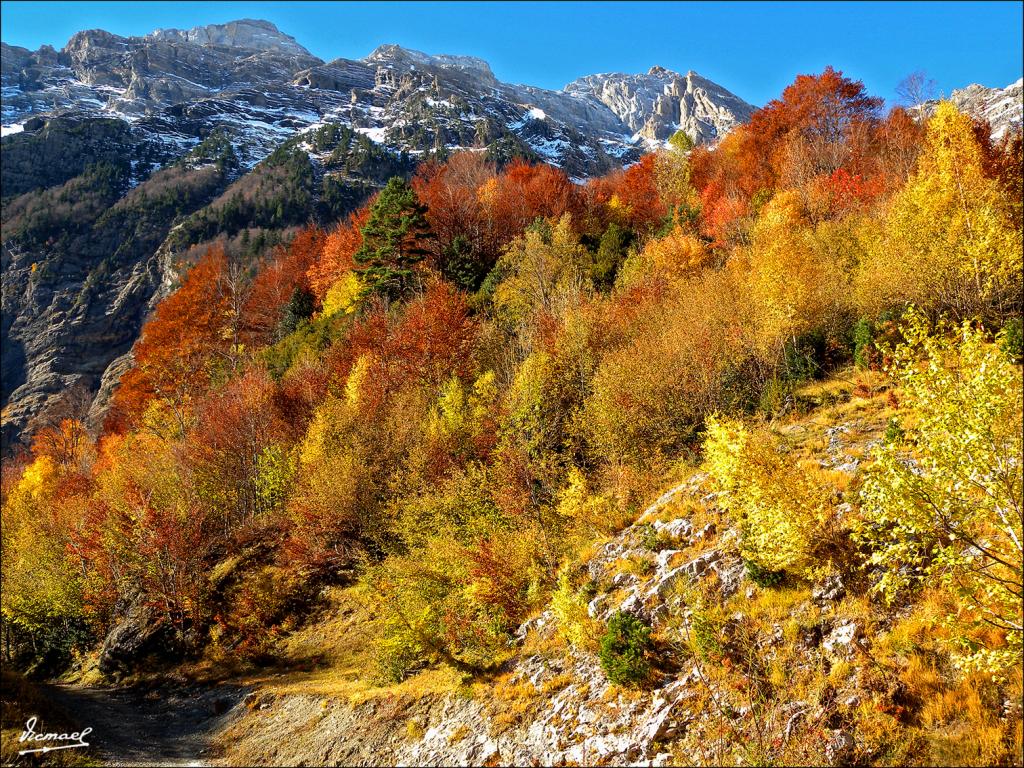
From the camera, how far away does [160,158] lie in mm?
111562

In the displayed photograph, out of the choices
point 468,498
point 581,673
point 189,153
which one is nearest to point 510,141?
point 189,153

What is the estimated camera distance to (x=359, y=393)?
1203 inches

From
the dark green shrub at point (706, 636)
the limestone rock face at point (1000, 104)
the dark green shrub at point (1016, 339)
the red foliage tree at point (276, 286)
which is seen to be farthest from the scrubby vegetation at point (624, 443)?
the limestone rock face at point (1000, 104)

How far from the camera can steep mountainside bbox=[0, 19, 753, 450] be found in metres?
78.1

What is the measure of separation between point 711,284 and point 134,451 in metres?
43.0

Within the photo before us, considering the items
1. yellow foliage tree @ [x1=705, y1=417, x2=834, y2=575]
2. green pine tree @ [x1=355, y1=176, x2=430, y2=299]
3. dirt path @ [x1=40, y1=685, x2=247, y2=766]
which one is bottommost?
dirt path @ [x1=40, y1=685, x2=247, y2=766]

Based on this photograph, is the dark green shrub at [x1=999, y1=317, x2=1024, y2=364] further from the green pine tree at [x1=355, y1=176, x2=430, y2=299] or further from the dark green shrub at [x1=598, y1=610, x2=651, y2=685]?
the green pine tree at [x1=355, y1=176, x2=430, y2=299]

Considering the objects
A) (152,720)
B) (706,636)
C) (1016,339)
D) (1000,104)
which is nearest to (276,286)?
(152,720)

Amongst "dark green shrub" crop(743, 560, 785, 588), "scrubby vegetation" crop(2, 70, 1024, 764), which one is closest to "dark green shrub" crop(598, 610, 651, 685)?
"scrubby vegetation" crop(2, 70, 1024, 764)

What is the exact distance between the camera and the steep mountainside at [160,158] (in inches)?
3076

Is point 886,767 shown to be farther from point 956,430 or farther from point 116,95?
point 116,95

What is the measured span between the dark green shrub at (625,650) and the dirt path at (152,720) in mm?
12554

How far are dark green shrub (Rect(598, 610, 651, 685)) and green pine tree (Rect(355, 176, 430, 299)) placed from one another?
3295 centimetres

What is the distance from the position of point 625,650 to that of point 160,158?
143 metres
